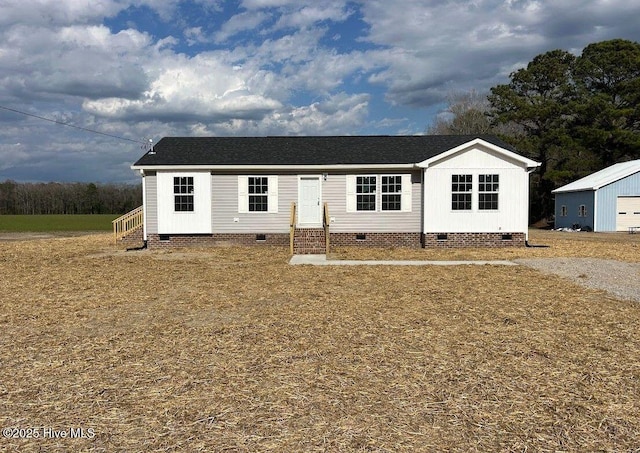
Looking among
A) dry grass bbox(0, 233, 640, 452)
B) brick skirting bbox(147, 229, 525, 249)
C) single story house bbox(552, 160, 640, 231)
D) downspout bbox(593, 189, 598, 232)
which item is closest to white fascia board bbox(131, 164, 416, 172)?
brick skirting bbox(147, 229, 525, 249)

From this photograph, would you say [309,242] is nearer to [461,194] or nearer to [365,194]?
[365,194]

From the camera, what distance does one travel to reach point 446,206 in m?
16.2

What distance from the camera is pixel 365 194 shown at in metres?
16.7

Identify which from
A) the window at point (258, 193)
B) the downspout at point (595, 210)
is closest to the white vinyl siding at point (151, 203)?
the window at point (258, 193)

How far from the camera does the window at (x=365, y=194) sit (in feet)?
54.9

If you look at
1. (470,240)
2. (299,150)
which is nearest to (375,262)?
(470,240)

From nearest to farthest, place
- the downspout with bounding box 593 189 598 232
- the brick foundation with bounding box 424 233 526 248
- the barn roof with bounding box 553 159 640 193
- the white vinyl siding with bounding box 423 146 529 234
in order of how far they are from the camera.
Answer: the white vinyl siding with bounding box 423 146 529 234, the brick foundation with bounding box 424 233 526 248, the barn roof with bounding box 553 159 640 193, the downspout with bounding box 593 189 598 232

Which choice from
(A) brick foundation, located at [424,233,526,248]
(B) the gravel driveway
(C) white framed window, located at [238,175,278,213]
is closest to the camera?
(B) the gravel driveway

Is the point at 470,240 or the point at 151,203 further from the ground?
the point at 151,203

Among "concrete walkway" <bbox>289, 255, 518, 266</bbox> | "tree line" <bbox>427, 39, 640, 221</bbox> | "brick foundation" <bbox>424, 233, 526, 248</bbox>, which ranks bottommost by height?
"concrete walkway" <bbox>289, 255, 518, 266</bbox>

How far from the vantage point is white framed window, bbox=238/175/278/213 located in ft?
54.9

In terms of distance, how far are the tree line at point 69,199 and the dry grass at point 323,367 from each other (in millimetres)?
68082

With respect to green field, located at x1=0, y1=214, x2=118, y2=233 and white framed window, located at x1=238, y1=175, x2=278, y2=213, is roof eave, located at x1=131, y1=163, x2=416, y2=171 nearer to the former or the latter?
white framed window, located at x1=238, y1=175, x2=278, y2=213

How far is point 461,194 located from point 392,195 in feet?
7.72
